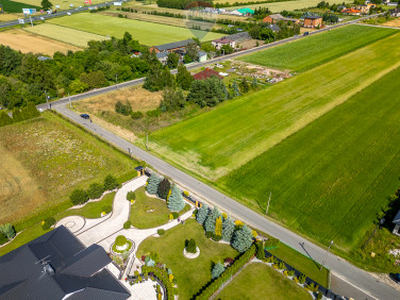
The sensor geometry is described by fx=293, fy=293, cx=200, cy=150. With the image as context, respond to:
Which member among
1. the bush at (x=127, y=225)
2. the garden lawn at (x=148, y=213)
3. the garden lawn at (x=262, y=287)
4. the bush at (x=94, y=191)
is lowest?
the garden lawn at (x=262, y=287)

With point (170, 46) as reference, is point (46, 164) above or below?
below

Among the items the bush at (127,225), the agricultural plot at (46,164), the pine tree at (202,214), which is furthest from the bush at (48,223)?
the pine tree at (202,214)

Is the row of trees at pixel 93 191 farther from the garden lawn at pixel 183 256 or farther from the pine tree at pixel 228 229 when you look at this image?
the pine tree at pixel 228 229

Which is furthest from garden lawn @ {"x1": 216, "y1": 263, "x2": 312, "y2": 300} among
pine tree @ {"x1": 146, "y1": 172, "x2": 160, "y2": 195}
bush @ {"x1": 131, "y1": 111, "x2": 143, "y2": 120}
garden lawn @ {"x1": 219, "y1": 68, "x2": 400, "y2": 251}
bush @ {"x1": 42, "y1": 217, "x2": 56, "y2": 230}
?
bush @ {"x1": 131, "y1": 111, "x2": 143, "y2": 120}

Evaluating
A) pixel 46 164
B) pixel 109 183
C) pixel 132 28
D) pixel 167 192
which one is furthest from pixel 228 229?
pixel 132 28

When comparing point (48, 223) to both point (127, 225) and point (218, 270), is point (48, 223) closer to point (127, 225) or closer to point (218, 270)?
point (127, 225)

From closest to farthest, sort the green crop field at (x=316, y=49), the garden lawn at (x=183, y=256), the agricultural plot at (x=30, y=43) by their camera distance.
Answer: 1. the garden lawn at (x=183, y=256)
2. the green crop field at (x=316, y=49)
3. the agricultural plot at (x=30, y=43)
